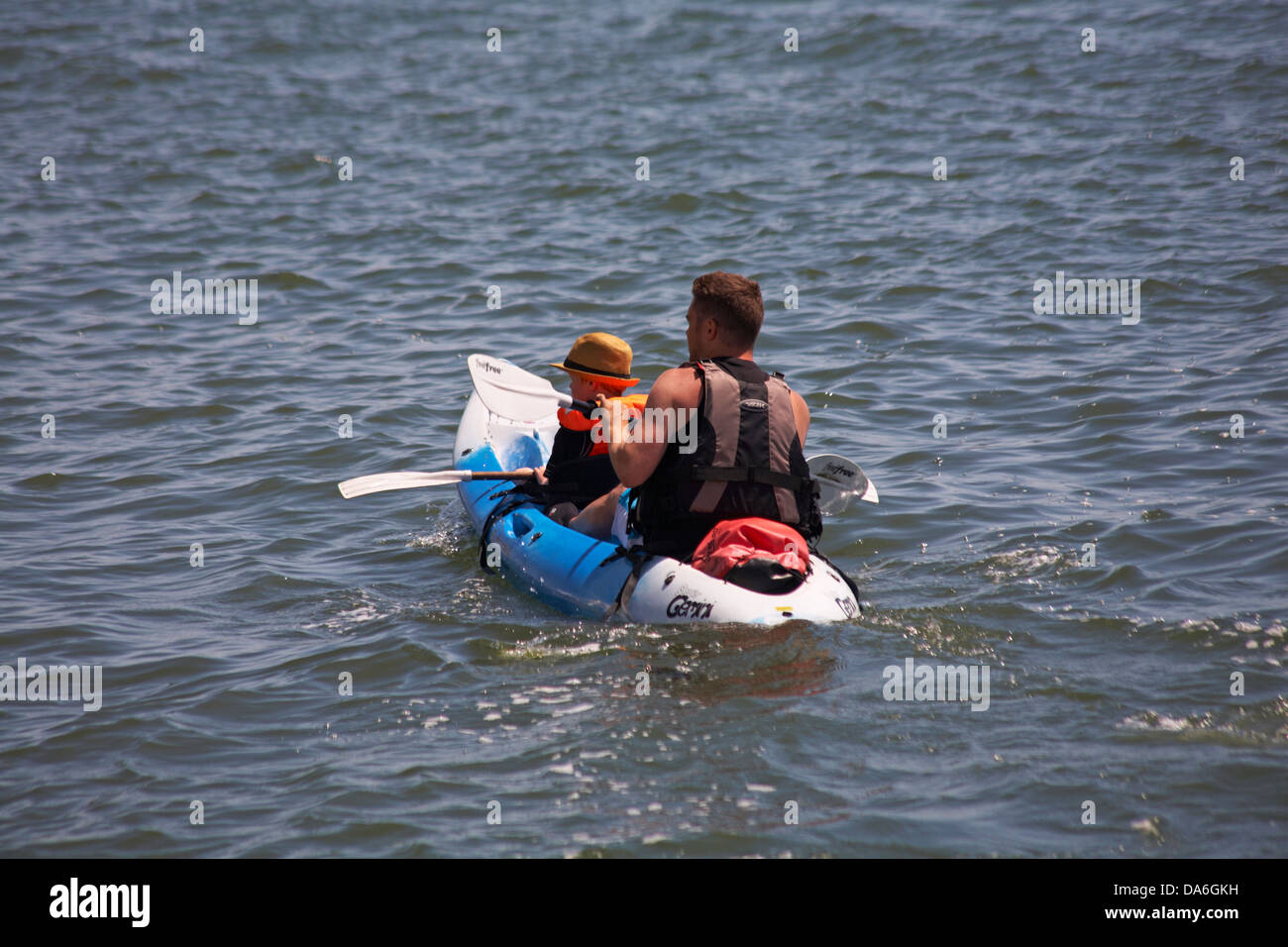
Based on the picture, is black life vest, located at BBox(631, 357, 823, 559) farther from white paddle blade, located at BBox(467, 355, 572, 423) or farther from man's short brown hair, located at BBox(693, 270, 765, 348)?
white paddle blade, located at BBox(467, 355, 572, 423)

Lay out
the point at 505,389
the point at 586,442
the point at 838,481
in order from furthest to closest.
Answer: the point at 505,389
the point at 586,442
the point at 838,481

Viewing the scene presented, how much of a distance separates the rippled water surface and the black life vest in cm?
46

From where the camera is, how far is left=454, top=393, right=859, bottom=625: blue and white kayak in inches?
171

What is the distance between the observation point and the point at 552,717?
3.96 m

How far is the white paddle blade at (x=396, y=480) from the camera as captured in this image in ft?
18.3

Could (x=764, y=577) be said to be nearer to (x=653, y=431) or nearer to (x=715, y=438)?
(x=715, y=438)

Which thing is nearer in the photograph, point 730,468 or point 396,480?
point 730,468

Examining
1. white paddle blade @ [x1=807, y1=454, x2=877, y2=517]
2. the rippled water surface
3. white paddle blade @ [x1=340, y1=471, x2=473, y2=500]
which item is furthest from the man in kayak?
white paddle blade @ [x1=340, y1=471, x2=473, y2=500]

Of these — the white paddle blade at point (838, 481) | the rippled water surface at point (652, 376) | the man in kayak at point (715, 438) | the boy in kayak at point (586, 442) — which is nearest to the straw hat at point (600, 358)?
the boy in kayak at point (586, 442)

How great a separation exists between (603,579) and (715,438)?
791 millimetres

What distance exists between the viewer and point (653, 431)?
173 inches

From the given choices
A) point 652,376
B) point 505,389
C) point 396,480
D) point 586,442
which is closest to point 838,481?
point 586,442

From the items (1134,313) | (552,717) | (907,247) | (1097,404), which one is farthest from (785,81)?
(552,717)

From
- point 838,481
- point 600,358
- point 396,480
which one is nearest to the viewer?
point 600,358
